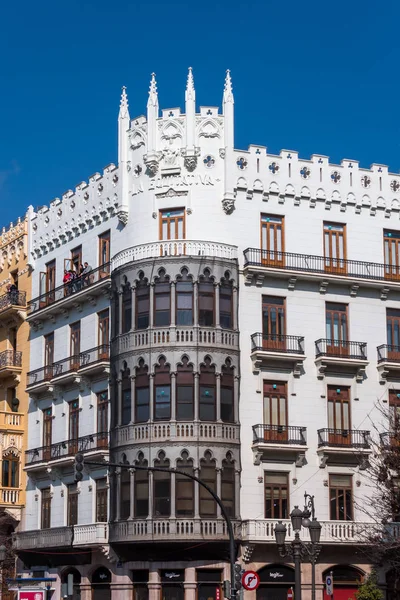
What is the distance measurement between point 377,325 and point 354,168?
25.7 feet

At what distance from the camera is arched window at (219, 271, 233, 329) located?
52844 mm

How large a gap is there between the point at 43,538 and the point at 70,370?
342 inches

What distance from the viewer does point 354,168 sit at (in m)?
57.3

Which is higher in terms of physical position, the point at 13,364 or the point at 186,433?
the point at 13,364

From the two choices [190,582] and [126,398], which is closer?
[190,582]

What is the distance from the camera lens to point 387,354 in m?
55.7

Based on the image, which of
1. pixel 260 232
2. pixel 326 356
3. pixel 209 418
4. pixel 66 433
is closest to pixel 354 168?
pixel 260 232

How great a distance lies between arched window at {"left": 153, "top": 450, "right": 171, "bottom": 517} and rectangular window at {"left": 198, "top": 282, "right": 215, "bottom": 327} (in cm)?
621

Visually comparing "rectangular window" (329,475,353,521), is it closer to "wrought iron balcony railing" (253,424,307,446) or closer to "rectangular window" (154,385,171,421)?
"wrought iron balcony railing" (253,424,307,446)

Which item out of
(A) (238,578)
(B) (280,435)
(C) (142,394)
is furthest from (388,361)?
(A) (238,578)

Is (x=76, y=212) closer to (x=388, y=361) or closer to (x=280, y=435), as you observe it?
(x=280, y=435)

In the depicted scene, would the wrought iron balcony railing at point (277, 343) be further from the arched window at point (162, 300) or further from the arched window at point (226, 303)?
the arched window at point (162, 300)

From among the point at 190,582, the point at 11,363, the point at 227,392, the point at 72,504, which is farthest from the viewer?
the point at 11,363

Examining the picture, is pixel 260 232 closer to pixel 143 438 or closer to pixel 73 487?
pixel 143 438
